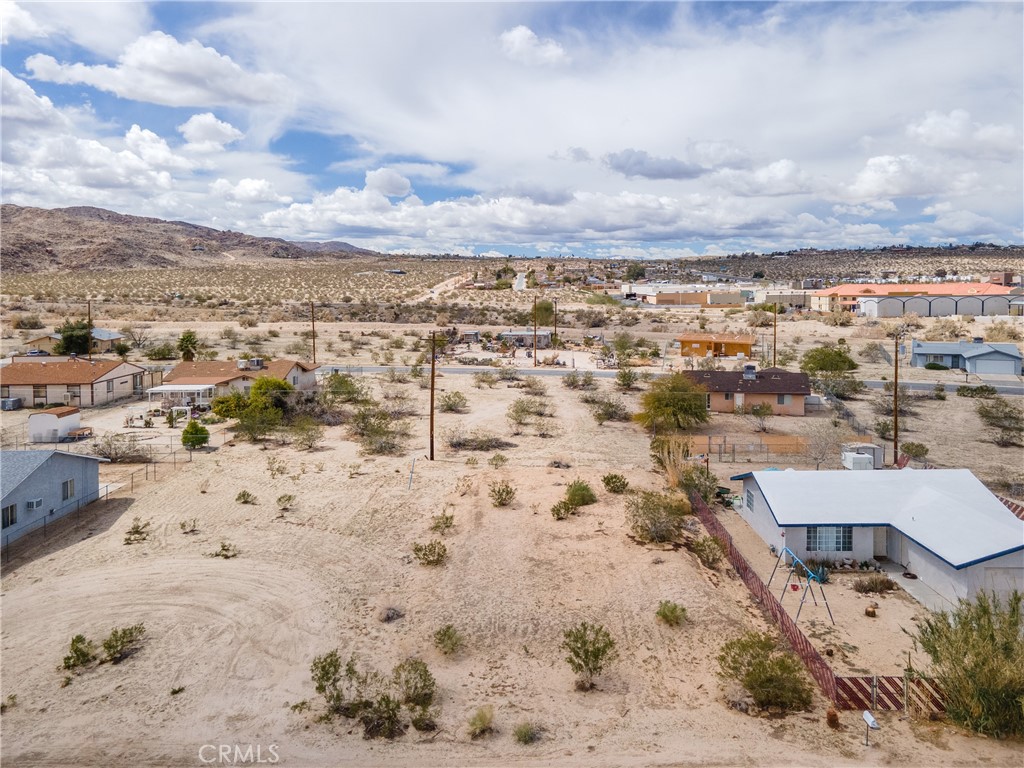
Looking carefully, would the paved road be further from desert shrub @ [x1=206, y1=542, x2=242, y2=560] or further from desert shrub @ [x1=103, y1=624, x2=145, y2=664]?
desert shrub @ [x1=103, y1=624, x2=145, y2=664]

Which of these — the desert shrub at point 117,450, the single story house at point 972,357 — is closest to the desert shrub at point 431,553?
the desert shrub at point 117,450

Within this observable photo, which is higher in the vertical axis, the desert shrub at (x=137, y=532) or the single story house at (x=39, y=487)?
the single story house at (x=39, y=487)

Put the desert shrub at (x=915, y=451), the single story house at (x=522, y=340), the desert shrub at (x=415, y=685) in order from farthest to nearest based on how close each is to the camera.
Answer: the single story house at (x=522, y=340) < the desert shrub at (x=915, y=451) < the desert shrub at (x=415, y=685)

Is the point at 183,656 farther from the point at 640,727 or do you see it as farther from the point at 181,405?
the point at 181,405

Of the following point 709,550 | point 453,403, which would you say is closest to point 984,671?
point 709,550

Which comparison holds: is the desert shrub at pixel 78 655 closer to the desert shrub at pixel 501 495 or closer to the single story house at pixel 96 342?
the desert shrub at pixel 501 495

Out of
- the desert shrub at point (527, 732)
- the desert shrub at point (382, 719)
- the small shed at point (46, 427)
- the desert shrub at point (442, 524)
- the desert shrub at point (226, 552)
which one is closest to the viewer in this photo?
the desert shrub at point (527, 732)

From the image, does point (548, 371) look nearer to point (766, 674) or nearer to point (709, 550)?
point (709, 550)

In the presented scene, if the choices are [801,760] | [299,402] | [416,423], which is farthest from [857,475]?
[299,402]
